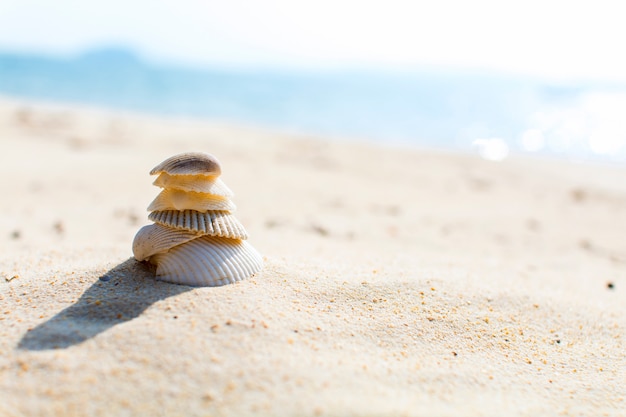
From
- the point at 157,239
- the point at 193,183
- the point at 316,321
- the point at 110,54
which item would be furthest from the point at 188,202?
the point at 110,54

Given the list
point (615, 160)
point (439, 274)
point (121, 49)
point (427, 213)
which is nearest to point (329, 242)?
point (439, 274)

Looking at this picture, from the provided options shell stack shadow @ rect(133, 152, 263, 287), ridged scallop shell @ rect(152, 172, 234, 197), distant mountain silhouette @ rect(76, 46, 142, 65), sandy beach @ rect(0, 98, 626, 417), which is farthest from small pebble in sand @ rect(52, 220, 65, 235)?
distant mountain silhouette @ rect(76, 46, 142, 65)

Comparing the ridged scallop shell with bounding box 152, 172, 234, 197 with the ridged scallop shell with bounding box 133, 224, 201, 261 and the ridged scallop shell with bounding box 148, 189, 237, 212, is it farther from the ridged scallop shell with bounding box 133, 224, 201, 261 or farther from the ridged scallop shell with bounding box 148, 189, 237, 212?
the ridged scallop shell with bounding box 133, 224, 201, 261

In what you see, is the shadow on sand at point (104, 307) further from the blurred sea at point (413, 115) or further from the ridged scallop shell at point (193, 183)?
the blurred sea at point (413, 115)

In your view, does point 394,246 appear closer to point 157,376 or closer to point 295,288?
point 295,288

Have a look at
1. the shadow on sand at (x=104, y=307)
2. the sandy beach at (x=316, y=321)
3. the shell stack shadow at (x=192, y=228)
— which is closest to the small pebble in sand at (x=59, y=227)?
the sandy beach at (x=316, y=321)

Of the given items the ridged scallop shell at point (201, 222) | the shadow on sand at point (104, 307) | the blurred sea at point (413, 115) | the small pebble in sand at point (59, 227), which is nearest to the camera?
the shadow on sand at point (104, 307)

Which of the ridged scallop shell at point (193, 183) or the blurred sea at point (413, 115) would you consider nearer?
the ridged scallop shell at point (193, 183)
